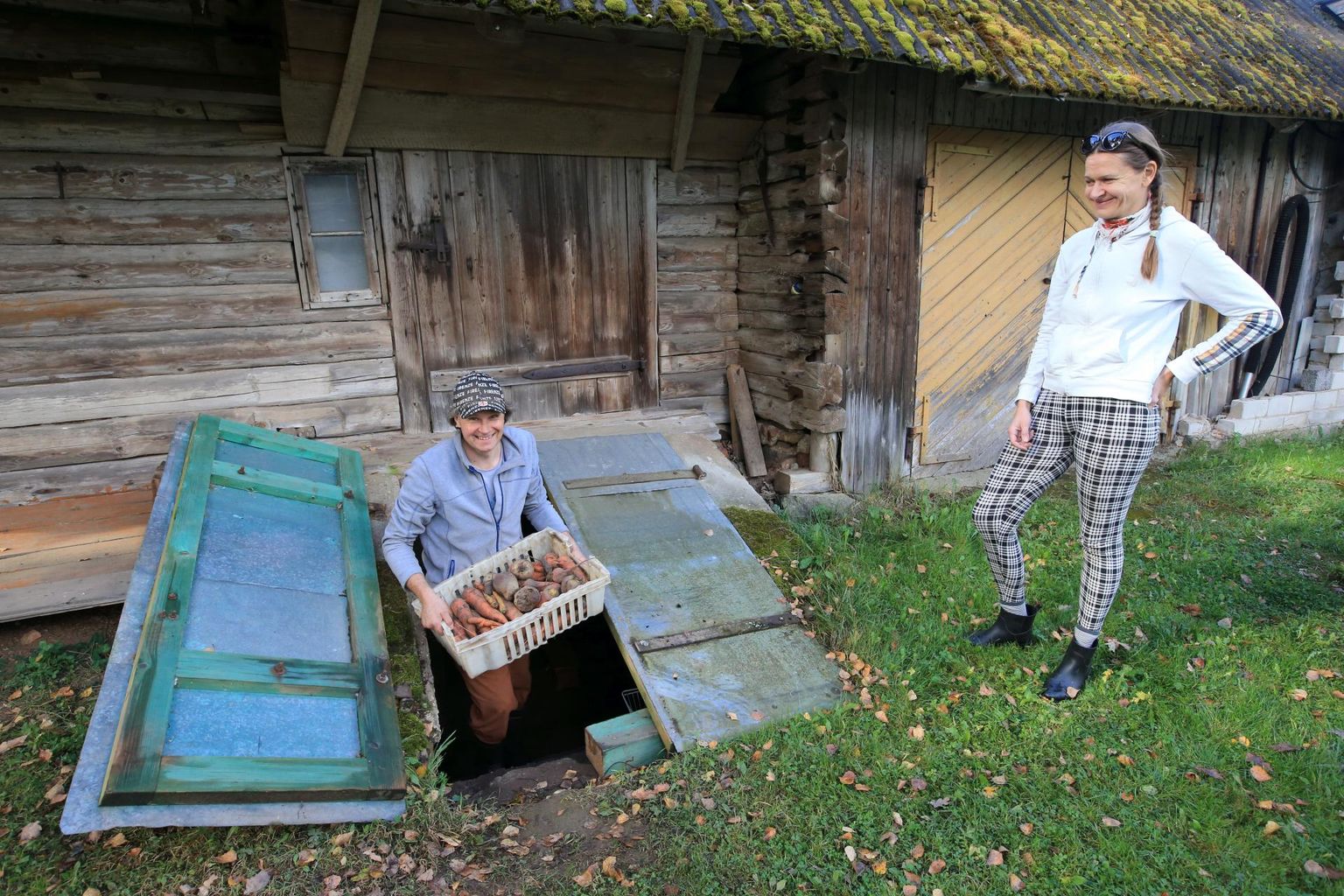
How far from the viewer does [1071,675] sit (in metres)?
3.54

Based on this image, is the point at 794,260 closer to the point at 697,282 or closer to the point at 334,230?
the point at 697,282

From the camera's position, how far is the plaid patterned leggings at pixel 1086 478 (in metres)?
3.16

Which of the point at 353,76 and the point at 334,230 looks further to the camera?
the point at 334,230

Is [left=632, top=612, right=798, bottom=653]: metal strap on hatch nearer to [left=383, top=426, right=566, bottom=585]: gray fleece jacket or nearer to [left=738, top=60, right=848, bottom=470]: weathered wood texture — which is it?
[left=383, top=426, right=566, bottom=585]: gray fleece jacket

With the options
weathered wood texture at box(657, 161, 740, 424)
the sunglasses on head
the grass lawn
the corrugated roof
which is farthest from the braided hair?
weathered wood texture at box(657, 161, 740, 424)

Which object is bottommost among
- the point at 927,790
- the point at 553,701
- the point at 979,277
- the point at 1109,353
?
the point at 553,701

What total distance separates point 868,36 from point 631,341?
8.65ft

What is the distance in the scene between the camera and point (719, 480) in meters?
5.36

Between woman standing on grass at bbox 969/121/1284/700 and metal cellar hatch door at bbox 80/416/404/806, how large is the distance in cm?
286

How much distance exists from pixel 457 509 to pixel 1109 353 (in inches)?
114

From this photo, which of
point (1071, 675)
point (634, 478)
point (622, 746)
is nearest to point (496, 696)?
point (622, 746)

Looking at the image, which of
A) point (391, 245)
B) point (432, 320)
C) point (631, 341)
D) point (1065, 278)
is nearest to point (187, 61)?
point (391, 245)

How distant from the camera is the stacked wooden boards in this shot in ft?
8.19

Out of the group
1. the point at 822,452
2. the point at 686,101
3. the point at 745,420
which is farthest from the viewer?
the point at 745,420
